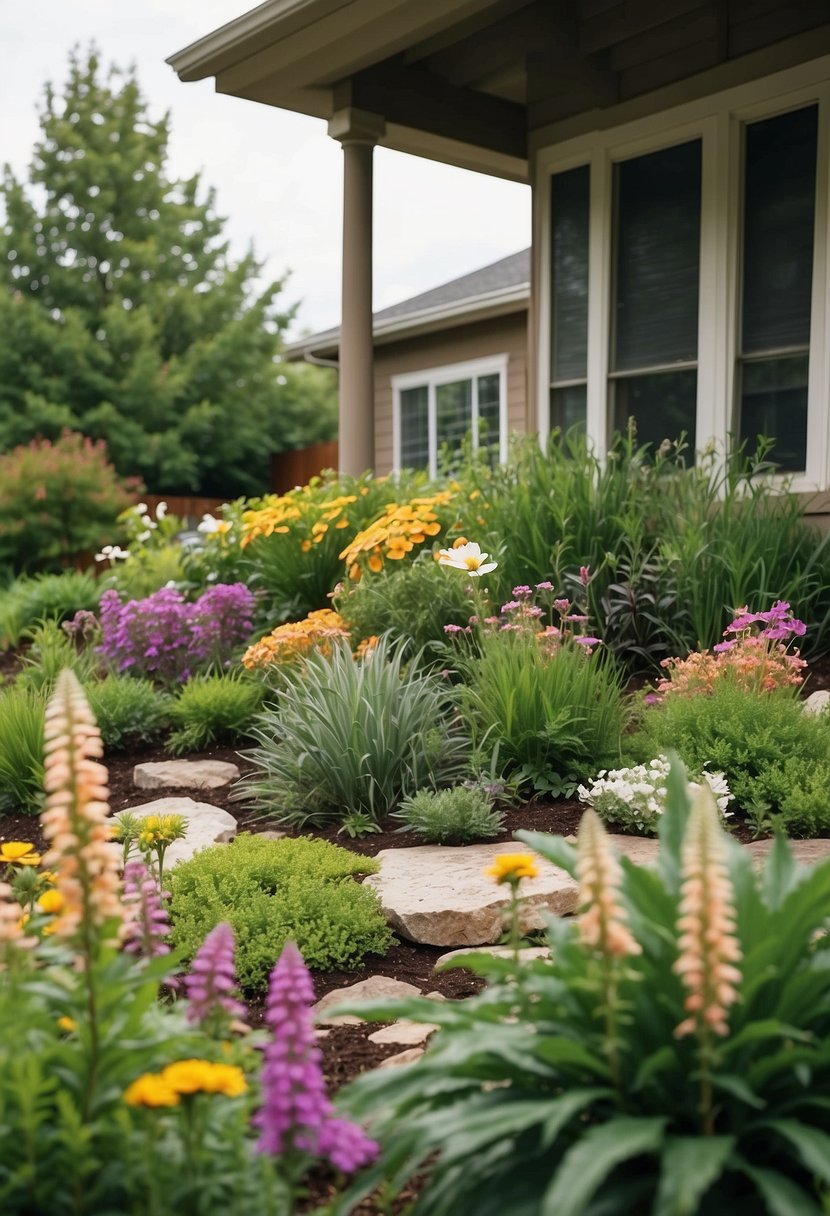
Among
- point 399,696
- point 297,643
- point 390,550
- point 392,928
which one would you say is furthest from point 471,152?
point 392,928

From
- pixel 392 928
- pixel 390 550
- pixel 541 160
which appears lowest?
pixel 392 928

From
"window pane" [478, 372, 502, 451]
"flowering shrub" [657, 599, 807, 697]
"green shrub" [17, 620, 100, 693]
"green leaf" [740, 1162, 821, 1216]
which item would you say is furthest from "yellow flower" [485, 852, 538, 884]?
"window pane" [478, 372, 502, 451]

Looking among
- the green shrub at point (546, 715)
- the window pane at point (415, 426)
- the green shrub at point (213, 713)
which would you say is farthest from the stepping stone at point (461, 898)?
the window pane at point (415, 426)

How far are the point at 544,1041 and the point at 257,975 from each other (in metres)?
1.57

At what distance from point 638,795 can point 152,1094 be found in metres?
2.63

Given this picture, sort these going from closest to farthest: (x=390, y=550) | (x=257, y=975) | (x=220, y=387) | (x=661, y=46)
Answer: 1. (x=257, y=975)
2. (x=390, y=550)
3. (x=661, y=46)
4. (x=220, y=387)

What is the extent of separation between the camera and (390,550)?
19.2 feet

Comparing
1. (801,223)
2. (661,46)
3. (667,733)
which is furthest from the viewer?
(661,46)

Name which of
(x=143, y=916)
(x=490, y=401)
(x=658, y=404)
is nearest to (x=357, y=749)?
(x=143, y=916)

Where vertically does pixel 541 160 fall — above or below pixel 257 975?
above

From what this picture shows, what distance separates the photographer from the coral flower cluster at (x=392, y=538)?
19.2ft

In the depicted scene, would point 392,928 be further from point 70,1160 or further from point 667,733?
point 70,1160

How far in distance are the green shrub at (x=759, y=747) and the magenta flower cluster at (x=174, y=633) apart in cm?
297

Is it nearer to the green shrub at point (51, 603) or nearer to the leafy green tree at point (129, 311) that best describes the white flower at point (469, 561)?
the green shrub at point (51, 603)
